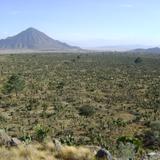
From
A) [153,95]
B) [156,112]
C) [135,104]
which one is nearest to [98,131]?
[156,112]

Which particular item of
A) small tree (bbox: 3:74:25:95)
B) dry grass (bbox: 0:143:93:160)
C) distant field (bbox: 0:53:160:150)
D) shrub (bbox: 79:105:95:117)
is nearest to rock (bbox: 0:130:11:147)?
dry grass (bbox: 0:143:93:160)

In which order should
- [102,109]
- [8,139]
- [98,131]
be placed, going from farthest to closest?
1. [102,109]
2. [98,131]
3. [8,139]

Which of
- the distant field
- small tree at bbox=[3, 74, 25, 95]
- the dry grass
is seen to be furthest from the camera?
small tree at bbox=[3, 74, 25, 95]

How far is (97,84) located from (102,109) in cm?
2283

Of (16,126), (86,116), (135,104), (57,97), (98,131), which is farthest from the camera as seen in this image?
(57,97)

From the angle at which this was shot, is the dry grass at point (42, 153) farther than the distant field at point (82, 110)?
No

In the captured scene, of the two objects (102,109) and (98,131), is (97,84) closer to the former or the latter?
(102,109)

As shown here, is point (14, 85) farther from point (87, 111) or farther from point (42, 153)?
point (42, 153)

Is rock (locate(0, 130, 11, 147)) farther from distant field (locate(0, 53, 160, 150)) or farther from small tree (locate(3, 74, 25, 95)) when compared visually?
small tree (locate(3, 74, 25, 95))

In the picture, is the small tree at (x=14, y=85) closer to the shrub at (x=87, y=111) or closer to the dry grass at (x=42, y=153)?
the shrub at (x=87, y=111)

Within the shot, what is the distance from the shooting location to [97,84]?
6394 cm

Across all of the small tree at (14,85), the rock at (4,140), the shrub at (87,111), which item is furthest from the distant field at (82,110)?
the rock at (4,140)

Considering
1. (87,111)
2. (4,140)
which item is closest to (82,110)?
(87,111)

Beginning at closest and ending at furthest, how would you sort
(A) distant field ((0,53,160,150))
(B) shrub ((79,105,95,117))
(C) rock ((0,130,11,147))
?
(C) rock ((0,130,11,147)) → (A) distant field ((0,53,160,150)) → (B) shrub ((79,105,95,117))
